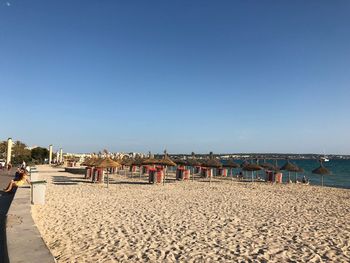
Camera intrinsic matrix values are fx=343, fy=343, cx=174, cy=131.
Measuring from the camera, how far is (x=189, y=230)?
775cm

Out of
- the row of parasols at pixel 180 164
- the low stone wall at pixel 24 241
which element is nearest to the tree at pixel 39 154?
the row of parasols at pixel 180 164

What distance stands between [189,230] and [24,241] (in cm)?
382

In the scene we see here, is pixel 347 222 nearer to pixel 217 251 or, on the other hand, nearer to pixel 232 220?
pixel 232 220

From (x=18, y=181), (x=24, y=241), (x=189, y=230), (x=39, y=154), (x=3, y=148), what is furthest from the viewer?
(x=39, y=154)

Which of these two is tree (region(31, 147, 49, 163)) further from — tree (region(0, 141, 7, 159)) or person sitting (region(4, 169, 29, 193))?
person sitting (region(4, 169, 29, 193))

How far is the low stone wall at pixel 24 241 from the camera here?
4.16 meters

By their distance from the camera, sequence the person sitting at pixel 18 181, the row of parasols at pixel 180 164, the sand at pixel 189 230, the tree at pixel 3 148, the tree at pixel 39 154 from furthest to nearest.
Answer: the tree at pixel 39 154 < the tree at pixel 3 148 < the row of parasols at pixel 180 164 < the person sitting at pixel 18 181 < the sand at pixel 189 230

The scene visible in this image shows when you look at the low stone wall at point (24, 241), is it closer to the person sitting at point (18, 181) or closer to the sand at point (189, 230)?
the sand at point (189, 230)


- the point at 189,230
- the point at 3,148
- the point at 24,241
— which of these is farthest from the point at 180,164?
the point at 24,241

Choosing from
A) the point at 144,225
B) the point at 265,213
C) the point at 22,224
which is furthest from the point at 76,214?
the point at 265,213

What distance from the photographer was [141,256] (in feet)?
18.7

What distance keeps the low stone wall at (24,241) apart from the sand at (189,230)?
56 centimetres

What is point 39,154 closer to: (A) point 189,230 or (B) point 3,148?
(B) point 3,148

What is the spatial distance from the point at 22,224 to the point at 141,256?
7.38 feet
